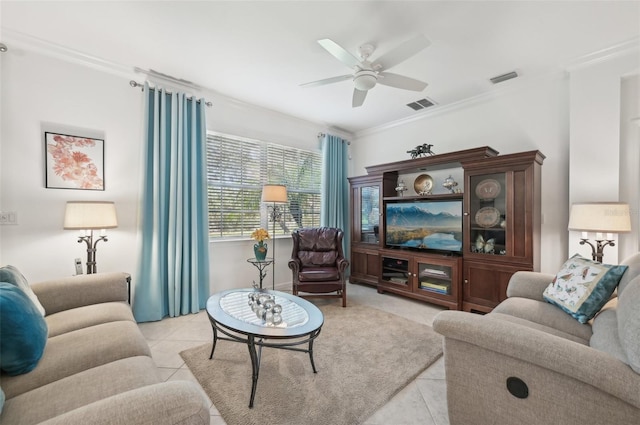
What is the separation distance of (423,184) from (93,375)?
152 inches

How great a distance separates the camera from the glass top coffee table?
1.58 m

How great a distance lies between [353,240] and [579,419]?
338 cm

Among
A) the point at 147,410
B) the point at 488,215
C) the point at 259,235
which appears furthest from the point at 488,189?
the point at 147,410

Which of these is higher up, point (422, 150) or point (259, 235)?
point (422, 150)

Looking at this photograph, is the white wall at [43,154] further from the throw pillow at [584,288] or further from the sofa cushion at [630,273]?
the sofa cushion at [630,273]

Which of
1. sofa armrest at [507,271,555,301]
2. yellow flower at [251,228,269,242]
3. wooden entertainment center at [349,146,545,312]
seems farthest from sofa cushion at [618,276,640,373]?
yellow flower at [251,228,269,242]

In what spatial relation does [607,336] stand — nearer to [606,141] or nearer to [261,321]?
[261,321]

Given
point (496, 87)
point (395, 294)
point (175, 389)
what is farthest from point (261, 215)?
point (496, 87)

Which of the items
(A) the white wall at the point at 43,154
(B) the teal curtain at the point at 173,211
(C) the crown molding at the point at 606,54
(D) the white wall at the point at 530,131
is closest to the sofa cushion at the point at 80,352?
(B) the teal curtain at the point at 173,211

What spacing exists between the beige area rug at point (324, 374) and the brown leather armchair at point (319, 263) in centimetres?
63

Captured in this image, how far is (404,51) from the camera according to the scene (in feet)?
6.26

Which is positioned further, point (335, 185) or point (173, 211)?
point (335, 185)

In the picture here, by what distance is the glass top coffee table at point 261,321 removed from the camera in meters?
1.58

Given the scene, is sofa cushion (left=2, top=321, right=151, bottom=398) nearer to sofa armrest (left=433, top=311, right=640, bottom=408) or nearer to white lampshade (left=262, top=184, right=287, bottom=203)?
Result: sofa armrest (left=433, top=311, right=640, bottom=408)
